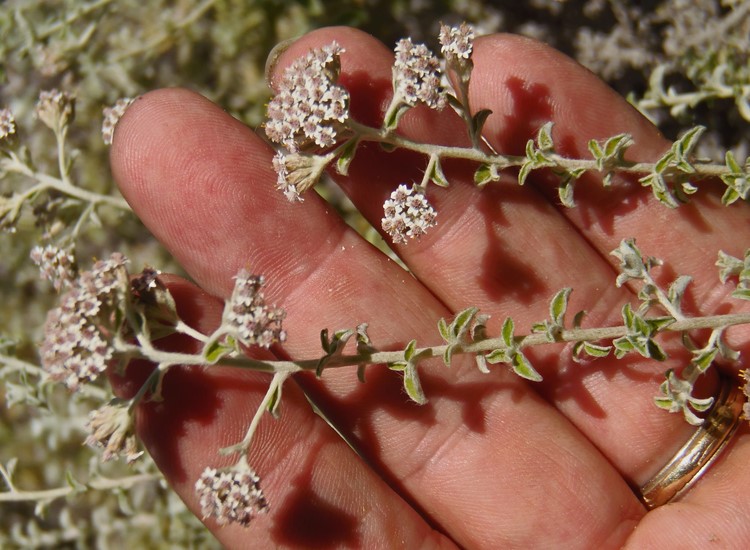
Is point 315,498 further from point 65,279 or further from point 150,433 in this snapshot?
point 65,279

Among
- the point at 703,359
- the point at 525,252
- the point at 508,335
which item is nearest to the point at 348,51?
the point at 525,252

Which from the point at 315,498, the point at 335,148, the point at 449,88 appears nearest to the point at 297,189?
the point at 335,148

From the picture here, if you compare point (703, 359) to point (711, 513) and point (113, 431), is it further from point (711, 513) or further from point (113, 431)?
point (113, 431)

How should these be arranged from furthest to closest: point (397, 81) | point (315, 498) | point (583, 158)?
point (583, 158)
point (315, 498)
point (397, 81)

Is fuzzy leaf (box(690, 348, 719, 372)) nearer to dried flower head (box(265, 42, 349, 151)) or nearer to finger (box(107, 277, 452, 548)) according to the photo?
finger (box(107, 277, 452, 548))

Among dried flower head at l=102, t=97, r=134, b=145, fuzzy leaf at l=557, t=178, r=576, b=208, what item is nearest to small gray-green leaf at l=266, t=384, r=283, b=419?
fuzzy leaf at l=557, t=178, r=576, b=208
